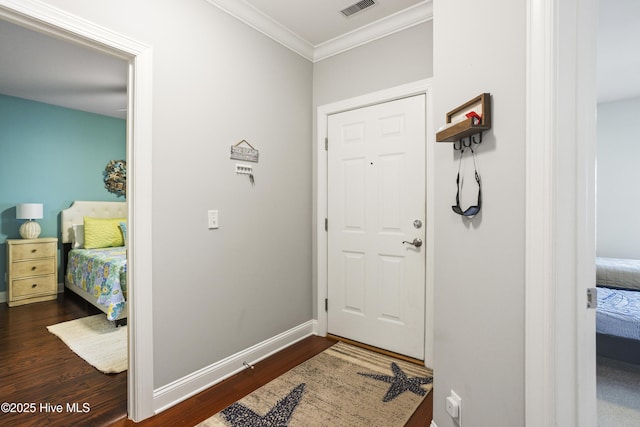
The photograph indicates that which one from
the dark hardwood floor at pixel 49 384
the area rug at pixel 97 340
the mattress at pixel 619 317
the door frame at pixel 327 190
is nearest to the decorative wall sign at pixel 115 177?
the area rug at pixel 97 340

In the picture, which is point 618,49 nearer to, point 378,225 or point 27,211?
point 378,225

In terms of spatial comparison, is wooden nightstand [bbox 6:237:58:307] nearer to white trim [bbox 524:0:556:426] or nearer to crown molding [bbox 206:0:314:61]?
crown molding [bbox 206:0:314:61]

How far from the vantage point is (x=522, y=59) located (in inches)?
39.9

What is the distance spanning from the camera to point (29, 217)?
3.92 meters

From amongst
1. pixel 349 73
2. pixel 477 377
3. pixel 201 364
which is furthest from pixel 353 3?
pixel 201 364

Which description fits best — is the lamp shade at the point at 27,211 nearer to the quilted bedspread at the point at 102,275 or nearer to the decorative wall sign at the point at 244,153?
the quilted bedspread at the point at 102,275

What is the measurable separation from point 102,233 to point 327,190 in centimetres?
347

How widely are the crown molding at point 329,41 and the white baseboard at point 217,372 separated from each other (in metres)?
2.43

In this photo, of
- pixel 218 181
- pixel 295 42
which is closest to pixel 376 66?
pixel 295 42

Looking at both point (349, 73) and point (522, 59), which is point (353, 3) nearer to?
point (349, 73)

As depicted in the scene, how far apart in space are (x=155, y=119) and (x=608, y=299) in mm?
3543

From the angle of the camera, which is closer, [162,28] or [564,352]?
[564,352]

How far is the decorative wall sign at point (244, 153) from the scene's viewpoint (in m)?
2.23

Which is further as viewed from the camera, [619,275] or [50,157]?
[50,157]
